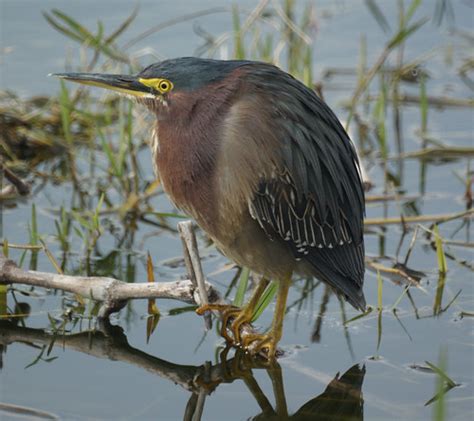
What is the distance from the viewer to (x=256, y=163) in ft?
15.4

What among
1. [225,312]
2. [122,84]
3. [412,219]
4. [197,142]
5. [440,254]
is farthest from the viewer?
[412,219]

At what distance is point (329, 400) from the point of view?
4660 millimetres

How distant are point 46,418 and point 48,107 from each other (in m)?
3.00

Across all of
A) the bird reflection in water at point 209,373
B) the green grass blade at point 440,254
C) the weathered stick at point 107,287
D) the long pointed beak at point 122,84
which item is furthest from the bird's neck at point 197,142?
the green grass blade at point 440,254

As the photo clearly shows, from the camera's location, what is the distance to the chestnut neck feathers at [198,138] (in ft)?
15.4

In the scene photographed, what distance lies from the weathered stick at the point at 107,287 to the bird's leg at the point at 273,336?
10.0 inches

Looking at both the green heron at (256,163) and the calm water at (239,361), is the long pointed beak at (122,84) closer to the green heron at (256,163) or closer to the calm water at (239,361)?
the green heron at (256,163)

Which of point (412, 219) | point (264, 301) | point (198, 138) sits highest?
point (198, 138)

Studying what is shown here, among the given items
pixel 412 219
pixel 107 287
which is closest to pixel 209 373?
pixel 107 287

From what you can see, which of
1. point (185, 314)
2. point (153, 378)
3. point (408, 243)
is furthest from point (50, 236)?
point (408, 243)

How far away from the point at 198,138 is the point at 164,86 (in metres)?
0.27

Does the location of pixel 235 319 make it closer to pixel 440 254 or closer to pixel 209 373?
pixel 209 373

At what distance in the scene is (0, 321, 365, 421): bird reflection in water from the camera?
4.60m

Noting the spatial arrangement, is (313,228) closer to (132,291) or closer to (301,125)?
(301,125)
